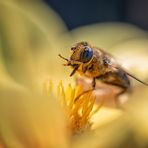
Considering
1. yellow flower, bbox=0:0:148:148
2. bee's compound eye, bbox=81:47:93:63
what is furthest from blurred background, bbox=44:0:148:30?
bee's compound eye, bbox=81:47:93:63

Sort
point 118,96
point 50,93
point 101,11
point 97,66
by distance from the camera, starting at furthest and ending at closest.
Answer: point 101,11, point 118,96, point 97,66, point 50,93

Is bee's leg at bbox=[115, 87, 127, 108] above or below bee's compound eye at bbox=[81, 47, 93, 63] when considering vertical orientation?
below

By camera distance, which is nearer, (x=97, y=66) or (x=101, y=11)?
(x=97, y=66)

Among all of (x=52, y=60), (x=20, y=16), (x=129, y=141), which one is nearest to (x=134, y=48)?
(x=52, y=60)

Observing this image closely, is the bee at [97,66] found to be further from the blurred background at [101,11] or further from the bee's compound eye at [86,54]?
the blurred background at [101,11]

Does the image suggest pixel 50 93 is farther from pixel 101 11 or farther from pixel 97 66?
pixel 101 11

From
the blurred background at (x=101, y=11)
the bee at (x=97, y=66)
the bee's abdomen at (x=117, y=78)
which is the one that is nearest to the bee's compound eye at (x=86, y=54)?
the bee at (x=97, y=66)

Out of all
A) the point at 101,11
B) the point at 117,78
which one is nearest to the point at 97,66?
the point at 117,78

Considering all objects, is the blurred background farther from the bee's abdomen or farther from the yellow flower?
the bee's abdomen
